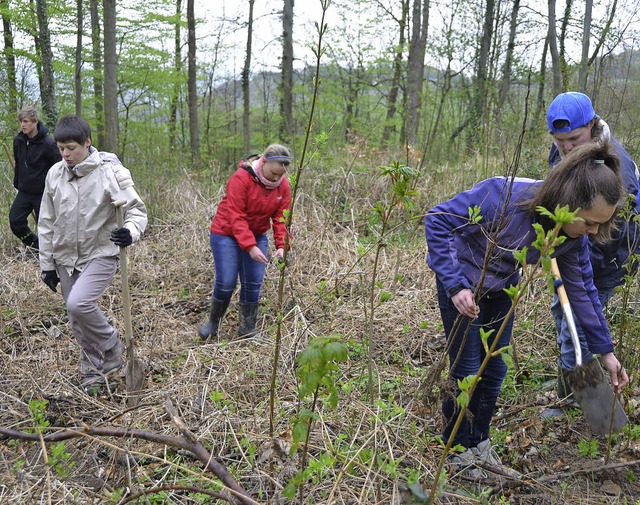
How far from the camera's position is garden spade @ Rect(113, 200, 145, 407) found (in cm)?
319

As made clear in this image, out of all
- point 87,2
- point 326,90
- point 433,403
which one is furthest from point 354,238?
point 326,90

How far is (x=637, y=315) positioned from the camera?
11.4 ft

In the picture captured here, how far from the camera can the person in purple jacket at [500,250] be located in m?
2.02

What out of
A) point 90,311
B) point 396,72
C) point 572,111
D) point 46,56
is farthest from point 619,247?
point 396,72

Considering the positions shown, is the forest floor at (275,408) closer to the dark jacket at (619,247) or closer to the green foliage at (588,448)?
the green foliage at (588,448)

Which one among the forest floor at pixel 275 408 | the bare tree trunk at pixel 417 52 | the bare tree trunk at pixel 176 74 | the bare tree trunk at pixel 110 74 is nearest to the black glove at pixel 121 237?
the forest floor at pixel 275 408

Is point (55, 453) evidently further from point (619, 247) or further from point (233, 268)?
point (619, 247)

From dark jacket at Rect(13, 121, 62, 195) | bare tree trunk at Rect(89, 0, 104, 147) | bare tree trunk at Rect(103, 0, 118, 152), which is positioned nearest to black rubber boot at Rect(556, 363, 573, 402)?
dark jacket at Rect(13, 121, 62, 195)

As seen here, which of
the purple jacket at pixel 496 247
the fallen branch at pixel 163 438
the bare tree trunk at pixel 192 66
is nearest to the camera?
the fallen branch at pixel 163 438

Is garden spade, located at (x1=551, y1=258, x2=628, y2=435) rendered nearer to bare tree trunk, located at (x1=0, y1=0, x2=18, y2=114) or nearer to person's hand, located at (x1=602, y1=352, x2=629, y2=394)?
person's hand, located at (x1=602, y1=352, x2=629, y2=394)

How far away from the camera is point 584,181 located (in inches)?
78.4

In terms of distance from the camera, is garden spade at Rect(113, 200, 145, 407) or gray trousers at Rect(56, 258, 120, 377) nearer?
garden spade at Rect(113, 200, 145, 407)

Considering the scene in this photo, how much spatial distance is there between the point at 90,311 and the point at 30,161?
2.92 meters

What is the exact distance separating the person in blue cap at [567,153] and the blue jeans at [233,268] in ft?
7.68
